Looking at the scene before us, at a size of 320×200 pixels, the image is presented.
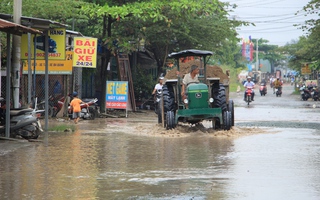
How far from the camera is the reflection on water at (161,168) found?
367 inches

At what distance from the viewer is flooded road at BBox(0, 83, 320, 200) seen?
934 centimetres

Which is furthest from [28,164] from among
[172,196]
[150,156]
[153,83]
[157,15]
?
[153,83]

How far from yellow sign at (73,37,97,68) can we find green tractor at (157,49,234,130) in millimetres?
4644

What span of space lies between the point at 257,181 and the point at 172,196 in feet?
5.99

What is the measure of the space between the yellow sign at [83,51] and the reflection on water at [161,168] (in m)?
6.81

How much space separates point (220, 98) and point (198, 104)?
3.19 feet

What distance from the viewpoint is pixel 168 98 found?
1995 centimetres

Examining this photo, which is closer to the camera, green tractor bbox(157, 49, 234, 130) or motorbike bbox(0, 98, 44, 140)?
motorbike bbox(0, 98, 44, 140)

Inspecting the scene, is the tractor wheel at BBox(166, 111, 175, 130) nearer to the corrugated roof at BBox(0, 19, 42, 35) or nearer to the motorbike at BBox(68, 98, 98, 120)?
the corrugated roof at BBox(0, 19, 42, 35)

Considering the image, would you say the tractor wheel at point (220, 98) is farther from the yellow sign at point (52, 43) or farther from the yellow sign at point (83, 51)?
the yellow sign at point (83, 51)

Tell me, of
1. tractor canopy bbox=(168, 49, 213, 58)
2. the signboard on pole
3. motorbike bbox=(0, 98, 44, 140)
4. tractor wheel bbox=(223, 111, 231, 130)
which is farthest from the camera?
the signboard on pole

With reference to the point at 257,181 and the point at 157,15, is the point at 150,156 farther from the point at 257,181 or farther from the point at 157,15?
the point at 157,15

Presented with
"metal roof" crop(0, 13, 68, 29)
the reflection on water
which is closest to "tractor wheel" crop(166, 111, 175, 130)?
the reflection on water

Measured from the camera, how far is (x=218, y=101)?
1975 cm
